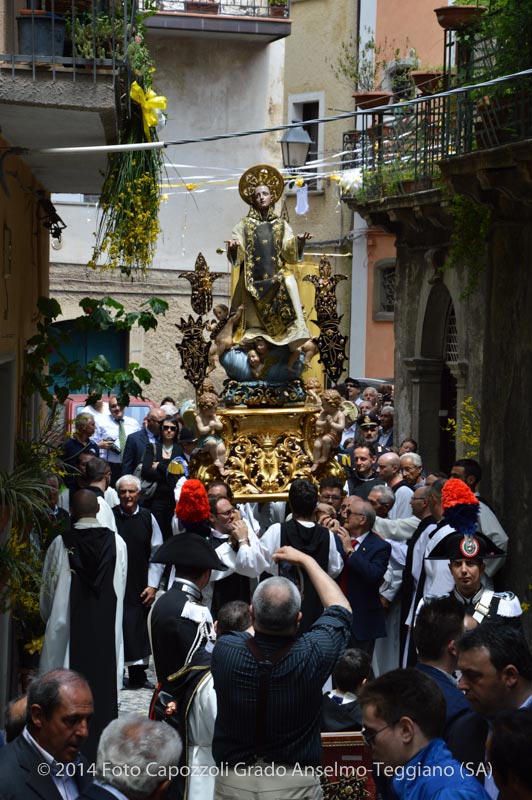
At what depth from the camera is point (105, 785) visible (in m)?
4.10

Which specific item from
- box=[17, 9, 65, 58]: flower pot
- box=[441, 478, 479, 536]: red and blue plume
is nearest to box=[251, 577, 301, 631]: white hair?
box=[441, 478, 479, 536]: red and blue plume

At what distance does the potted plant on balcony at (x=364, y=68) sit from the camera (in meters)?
21.2

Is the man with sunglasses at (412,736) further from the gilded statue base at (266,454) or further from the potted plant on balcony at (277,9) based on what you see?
the potted plant on balcony at (277,9)

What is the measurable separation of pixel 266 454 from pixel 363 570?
10.7ft

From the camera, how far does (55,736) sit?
4.68m

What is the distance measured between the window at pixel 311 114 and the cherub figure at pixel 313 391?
14875mm

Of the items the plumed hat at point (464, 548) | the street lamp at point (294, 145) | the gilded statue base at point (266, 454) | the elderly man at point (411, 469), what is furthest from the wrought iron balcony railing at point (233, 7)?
the plumed hat at point (464, 548)

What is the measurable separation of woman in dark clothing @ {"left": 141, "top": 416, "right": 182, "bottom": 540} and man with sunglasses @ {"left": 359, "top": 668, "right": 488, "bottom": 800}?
7.92 meters

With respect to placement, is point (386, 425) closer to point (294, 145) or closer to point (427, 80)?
point (294, 145)

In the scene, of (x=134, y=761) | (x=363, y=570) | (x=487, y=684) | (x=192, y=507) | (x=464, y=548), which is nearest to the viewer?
(x=134, y=761)

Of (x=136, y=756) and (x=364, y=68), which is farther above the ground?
(x=364, y=68)

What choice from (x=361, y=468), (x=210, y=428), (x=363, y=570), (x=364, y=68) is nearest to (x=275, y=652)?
(x=363, y=570)

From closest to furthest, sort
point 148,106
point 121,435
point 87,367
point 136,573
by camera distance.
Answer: point 148,106 → point 87,367 → point 136,573 → point 121,435

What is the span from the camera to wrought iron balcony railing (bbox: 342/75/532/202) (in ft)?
36.4
